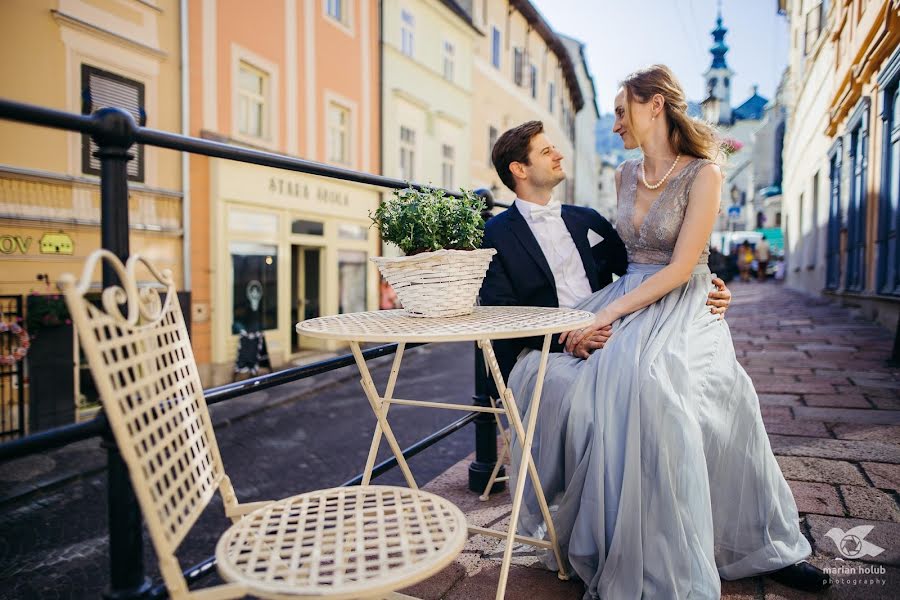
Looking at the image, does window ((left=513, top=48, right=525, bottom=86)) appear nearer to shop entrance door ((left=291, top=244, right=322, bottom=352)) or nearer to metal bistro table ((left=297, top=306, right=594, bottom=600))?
shop entrance door ((left=291, top=244, right=322, bottom=352))

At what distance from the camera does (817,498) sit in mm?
2482

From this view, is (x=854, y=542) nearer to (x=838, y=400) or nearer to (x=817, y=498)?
(x=817, y=498)

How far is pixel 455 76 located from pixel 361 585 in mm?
18760

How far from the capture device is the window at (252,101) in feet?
38.1

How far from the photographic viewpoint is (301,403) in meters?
8.36

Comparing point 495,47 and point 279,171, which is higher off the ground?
point 495,47

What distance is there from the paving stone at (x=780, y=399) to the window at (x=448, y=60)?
1543 cm

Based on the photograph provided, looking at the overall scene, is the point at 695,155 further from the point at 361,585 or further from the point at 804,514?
the point at 361,585

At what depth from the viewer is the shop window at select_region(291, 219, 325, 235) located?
42.5 feet

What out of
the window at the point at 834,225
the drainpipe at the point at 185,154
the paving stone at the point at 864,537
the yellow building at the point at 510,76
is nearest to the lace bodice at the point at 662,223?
the paving stone at the point at 864,537

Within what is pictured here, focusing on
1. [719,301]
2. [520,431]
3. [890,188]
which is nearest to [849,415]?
[719,301]

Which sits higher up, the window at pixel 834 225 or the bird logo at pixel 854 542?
the window at pixel 834 225

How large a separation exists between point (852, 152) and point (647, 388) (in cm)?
1082

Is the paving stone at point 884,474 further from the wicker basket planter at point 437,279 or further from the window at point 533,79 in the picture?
the window at point 533,79
